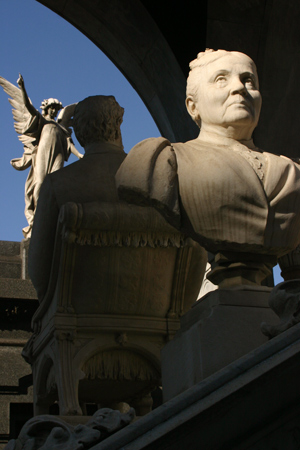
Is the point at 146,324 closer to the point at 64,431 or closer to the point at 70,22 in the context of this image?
the point at 64,431

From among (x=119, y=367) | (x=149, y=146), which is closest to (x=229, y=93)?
(x=149, y=146)

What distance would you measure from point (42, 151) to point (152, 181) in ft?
22.9

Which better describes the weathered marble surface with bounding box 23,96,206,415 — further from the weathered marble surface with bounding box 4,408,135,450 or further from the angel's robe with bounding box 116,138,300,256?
the weathered marble surface with bounding box 4,408,135,450

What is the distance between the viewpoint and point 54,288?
3734 mm

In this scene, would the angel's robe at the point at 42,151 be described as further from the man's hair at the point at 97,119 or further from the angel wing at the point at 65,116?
the man's hair at the point at 97,119

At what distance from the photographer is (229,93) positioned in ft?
10.5

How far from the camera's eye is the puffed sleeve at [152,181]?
9.61 feet

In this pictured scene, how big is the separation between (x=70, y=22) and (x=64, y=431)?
5597 millimetres

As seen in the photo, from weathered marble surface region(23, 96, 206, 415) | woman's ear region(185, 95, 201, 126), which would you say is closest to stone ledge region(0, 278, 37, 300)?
weathered marble surface region(23, 96, 206, 415)

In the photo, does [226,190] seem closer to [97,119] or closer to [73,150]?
[97,119]

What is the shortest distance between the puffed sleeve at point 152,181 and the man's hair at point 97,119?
1.05 m

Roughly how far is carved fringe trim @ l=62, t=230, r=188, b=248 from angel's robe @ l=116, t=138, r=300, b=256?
601mm

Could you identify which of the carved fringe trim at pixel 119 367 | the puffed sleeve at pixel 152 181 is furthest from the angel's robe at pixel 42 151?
the puffed sleeve at pixel 152 181

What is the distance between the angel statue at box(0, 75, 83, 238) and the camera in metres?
9.65
